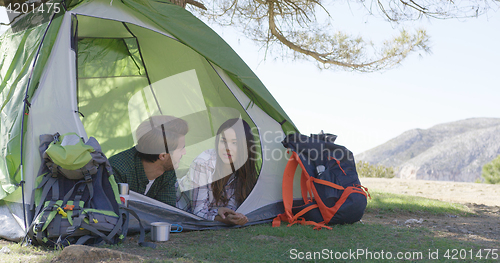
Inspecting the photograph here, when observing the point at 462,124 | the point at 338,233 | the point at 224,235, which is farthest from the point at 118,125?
the point at 462,124

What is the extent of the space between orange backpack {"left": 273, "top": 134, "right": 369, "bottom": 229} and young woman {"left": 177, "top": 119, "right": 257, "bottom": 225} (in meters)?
0.31

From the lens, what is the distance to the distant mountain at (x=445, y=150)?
23.1 meters

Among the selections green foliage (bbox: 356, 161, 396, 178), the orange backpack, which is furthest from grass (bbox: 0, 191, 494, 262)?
green foliage (bbox: 356, 161, 396, 178)

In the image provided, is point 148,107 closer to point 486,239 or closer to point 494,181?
point 486,239

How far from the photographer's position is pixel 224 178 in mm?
3051

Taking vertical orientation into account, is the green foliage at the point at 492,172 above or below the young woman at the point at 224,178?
below

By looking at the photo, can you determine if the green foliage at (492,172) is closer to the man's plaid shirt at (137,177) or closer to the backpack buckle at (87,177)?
the man's plaid shirt at (137,177)

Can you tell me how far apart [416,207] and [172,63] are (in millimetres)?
2886

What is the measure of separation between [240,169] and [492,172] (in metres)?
12.5

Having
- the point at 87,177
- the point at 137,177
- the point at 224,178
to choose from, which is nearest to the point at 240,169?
the point at 224,178

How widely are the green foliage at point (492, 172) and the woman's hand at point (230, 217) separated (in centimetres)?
1222

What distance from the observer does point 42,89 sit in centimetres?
243

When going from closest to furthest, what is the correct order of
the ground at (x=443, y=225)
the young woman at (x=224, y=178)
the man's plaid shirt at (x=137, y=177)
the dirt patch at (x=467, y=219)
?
the ground at (x=443, y=225) → the man's plaid shirt at (x=137, y=177) → the dirt patch at (x=467, y=219) → the young woman at (x=224, y=178)

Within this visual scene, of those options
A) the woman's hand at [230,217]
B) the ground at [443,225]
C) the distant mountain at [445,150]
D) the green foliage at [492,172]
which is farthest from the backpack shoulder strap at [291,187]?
the distant mountain at [445,150]
